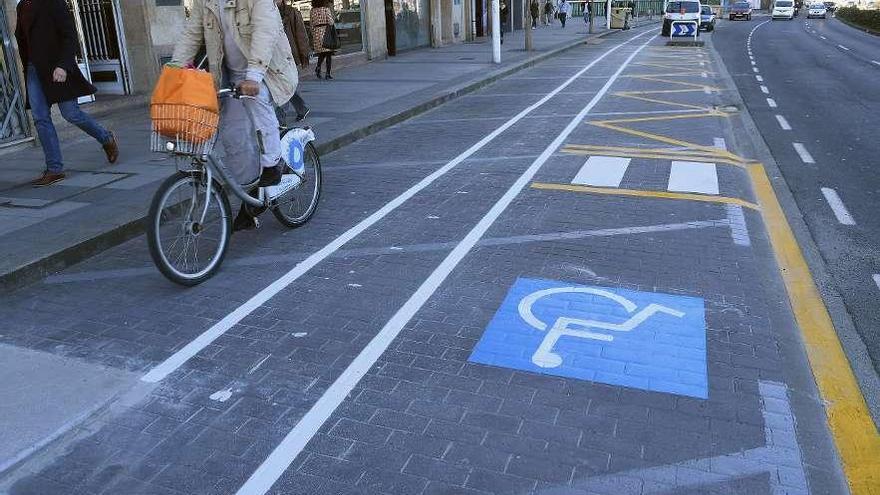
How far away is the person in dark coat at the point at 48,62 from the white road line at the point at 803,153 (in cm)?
844

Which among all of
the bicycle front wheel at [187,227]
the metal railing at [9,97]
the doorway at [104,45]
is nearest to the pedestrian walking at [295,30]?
the doorway at [104,45]

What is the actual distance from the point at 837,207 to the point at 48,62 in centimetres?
782

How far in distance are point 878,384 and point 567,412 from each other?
1697 millimetres

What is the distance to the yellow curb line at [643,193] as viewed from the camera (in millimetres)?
6910

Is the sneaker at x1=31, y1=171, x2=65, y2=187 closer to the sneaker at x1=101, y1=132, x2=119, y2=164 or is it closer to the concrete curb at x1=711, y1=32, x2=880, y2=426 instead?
the sneaker at x1=101, y1=132, x2=119, y2=164

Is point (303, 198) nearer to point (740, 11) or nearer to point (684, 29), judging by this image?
point (684, 29)

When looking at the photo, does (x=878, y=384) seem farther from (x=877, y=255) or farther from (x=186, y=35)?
(x=186, y=35)

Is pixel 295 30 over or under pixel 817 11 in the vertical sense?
over

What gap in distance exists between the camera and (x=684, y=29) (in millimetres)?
30625

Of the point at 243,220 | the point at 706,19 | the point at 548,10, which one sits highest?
the point at 548,10

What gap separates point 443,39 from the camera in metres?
30.2

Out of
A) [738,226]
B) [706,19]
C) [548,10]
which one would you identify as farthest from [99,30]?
[548,10]

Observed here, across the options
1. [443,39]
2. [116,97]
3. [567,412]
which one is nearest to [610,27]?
[443,39]

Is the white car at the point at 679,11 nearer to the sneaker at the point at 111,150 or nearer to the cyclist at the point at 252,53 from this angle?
the sneaker at the point at 111,150
